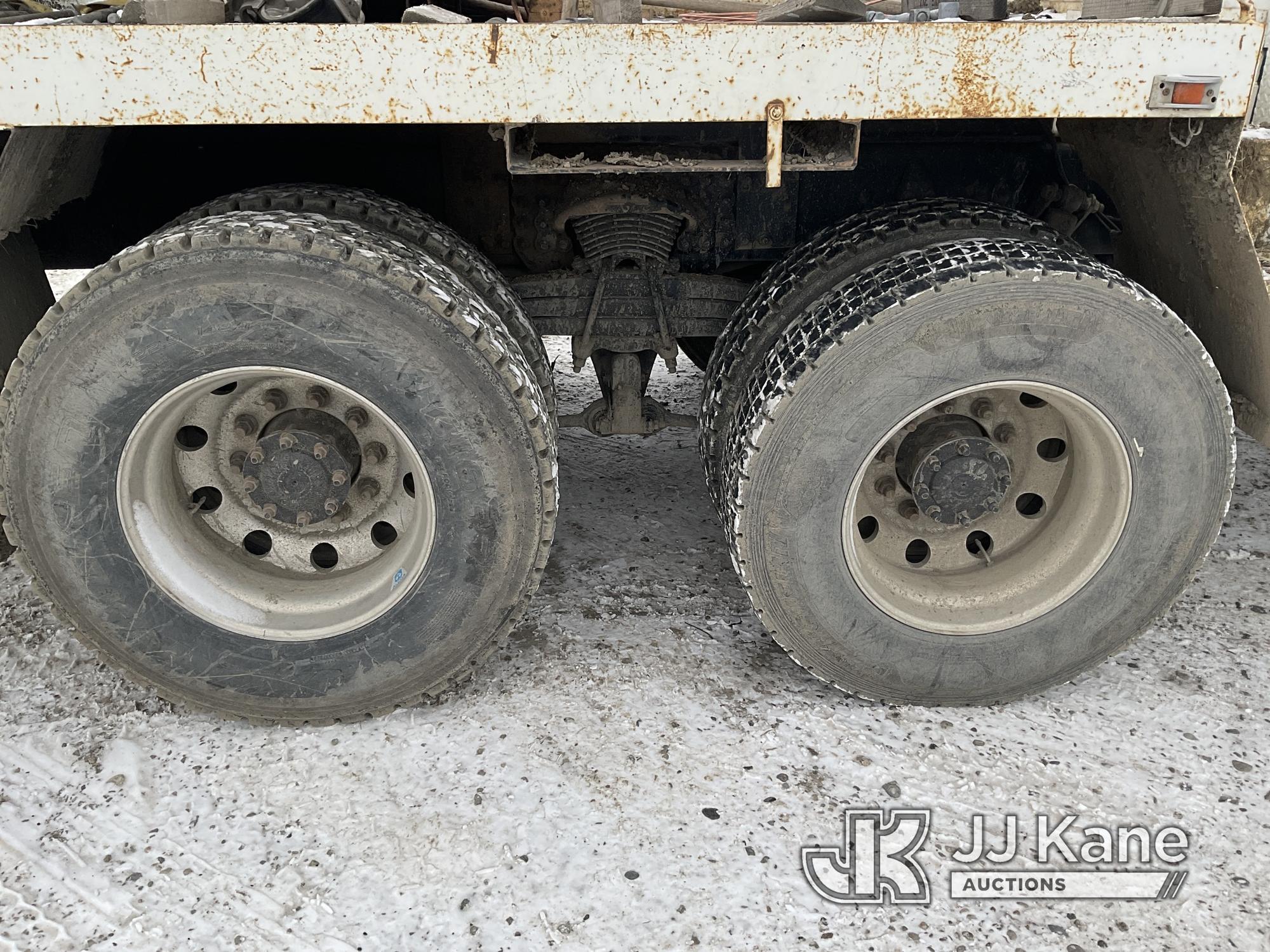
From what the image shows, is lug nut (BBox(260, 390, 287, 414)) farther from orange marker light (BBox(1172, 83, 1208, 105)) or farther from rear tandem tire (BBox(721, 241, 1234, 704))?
orange marker light (BBox(1172, 83, 1208, 105))

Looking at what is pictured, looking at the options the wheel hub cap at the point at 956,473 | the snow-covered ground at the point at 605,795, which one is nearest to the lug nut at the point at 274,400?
the snow-covered ground at the point at 605,795

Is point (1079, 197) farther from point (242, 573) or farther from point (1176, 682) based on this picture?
point (242, 573)

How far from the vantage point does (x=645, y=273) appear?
113 inches

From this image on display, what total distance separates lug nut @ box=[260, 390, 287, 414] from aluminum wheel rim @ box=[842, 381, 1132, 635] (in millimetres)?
1461

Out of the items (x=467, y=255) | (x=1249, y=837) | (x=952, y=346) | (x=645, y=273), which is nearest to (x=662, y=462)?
(x=645, y=273)

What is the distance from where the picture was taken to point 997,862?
215 cm

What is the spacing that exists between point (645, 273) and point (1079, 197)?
4.23 feet

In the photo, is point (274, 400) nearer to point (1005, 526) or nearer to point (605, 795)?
point (605, 795)

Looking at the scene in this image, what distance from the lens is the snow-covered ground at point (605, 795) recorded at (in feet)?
6.51

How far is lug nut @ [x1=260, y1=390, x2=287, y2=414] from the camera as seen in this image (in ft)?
8.13

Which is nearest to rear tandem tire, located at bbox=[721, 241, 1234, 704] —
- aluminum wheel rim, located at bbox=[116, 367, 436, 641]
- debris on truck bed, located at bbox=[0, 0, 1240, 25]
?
debris on truck bed, located at bbox=[0, 0, 1240, 25]

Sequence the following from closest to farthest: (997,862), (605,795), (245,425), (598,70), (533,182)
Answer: (598,70), (997,862), (605,795), (245,425), (533,182)

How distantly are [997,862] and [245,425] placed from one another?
209cm

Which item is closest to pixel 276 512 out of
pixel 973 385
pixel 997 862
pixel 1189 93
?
pixel 973 385
